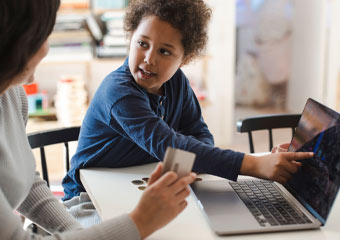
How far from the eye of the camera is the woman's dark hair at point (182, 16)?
1.41 meters

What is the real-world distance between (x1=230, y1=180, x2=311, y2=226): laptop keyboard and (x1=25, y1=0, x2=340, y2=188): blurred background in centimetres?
229

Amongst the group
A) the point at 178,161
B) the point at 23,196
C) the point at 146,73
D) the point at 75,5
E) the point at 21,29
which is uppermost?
the point at 75,5

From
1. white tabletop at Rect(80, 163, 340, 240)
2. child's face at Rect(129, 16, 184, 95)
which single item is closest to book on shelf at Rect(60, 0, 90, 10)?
child's face at Rect(129, 16, 184, 95)

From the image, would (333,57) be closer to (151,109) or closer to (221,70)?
(221,70)

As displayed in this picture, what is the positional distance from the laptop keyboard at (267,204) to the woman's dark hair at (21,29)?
23.3 inches

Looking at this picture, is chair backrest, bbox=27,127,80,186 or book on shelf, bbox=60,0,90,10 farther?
book on shelf, bbox=60,0,90,10

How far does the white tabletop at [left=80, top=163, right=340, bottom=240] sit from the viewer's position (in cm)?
96

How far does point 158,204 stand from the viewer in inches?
34.0

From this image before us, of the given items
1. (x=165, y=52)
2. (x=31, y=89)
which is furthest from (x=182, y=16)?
(x=31, y=89)

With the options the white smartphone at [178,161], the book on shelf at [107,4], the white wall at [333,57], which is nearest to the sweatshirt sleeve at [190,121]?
the white smartphone at [178,161]

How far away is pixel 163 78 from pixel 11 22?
708mm

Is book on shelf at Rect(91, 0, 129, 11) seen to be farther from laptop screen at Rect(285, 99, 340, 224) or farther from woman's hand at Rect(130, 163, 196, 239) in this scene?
woman's hand at Rect(130, 163, 196, 239)

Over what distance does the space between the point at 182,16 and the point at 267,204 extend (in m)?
0.66

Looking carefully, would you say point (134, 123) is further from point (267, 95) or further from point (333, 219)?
point (267, 95)
